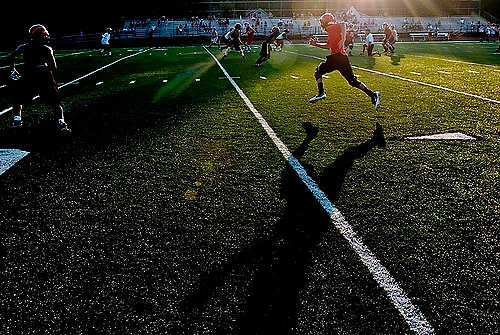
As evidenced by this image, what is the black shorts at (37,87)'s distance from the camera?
6.91m

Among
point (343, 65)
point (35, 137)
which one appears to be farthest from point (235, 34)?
point (35, 137)

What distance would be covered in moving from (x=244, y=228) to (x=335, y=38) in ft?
20.8

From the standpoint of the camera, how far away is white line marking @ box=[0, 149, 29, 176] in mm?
5262

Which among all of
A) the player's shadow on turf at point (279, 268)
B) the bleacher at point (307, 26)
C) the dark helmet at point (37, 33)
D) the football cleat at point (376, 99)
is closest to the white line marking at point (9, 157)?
the dark helmet at point (37, 33)

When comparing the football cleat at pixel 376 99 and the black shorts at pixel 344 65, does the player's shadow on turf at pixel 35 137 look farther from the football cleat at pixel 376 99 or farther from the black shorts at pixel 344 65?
the football cleat at pixel 376 99

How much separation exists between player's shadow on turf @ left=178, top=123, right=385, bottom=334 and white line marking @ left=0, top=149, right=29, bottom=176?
12.0 feet

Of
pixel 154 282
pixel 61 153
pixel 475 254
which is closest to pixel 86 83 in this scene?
pixel 61 153

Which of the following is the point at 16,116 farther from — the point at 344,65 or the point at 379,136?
the point at 344,65

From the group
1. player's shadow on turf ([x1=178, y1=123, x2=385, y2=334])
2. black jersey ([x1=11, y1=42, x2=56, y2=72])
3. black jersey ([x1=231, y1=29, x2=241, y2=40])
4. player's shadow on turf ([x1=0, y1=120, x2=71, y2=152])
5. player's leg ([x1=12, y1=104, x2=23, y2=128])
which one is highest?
black jersey ([x1=231, y1=29, x2=241, y2=40])

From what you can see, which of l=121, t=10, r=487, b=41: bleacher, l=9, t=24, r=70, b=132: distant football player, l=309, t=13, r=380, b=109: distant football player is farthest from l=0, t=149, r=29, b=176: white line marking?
l=121, t=10, r=487, b=41: bleacher

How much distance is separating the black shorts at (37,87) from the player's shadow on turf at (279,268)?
4.89 metres

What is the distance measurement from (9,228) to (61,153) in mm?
2440

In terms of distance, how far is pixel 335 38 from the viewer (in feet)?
28.2

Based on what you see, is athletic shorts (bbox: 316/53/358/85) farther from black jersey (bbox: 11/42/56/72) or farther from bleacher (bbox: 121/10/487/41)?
bleacher (bbox: 121/10/487/41)
